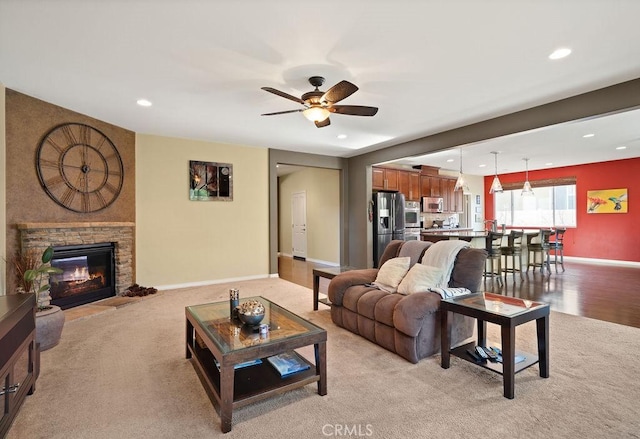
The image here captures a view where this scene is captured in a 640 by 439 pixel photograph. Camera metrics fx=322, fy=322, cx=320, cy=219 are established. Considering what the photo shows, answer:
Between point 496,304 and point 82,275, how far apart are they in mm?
4972

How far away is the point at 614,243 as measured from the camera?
7750mm

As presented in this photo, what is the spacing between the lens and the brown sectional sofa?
8.46ft

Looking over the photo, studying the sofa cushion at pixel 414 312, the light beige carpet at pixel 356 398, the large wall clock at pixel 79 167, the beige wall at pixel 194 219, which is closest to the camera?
the light beige carpet at pixel 356 398

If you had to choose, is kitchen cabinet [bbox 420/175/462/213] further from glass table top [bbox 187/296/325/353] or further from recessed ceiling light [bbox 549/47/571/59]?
glass table top [bbox 187/296/325/353]

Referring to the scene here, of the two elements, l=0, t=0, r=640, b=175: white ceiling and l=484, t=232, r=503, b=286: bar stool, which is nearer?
l=0, t=0, r=640, b=175: white ceiling

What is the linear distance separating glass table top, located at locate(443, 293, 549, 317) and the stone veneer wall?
4.41 metres

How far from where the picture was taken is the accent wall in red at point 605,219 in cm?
745

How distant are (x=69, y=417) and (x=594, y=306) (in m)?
5.59

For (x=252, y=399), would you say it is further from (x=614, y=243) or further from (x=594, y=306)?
(x=614, y=243)

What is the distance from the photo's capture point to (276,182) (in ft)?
21.0

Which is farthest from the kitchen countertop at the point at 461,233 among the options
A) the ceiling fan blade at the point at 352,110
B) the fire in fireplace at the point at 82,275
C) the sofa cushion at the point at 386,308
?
the fire in fireplace at the point at 82,275

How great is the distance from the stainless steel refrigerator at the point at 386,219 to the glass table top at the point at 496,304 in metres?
4.26

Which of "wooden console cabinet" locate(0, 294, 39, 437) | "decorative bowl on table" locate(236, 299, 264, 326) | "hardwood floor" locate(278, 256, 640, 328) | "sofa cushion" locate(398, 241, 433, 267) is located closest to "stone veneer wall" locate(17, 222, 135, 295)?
"wooden console cabinet" locate(0, 294, 39, 437)

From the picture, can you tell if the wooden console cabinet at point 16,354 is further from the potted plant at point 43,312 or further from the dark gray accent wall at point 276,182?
the dark gray accent wall at point 276,182
